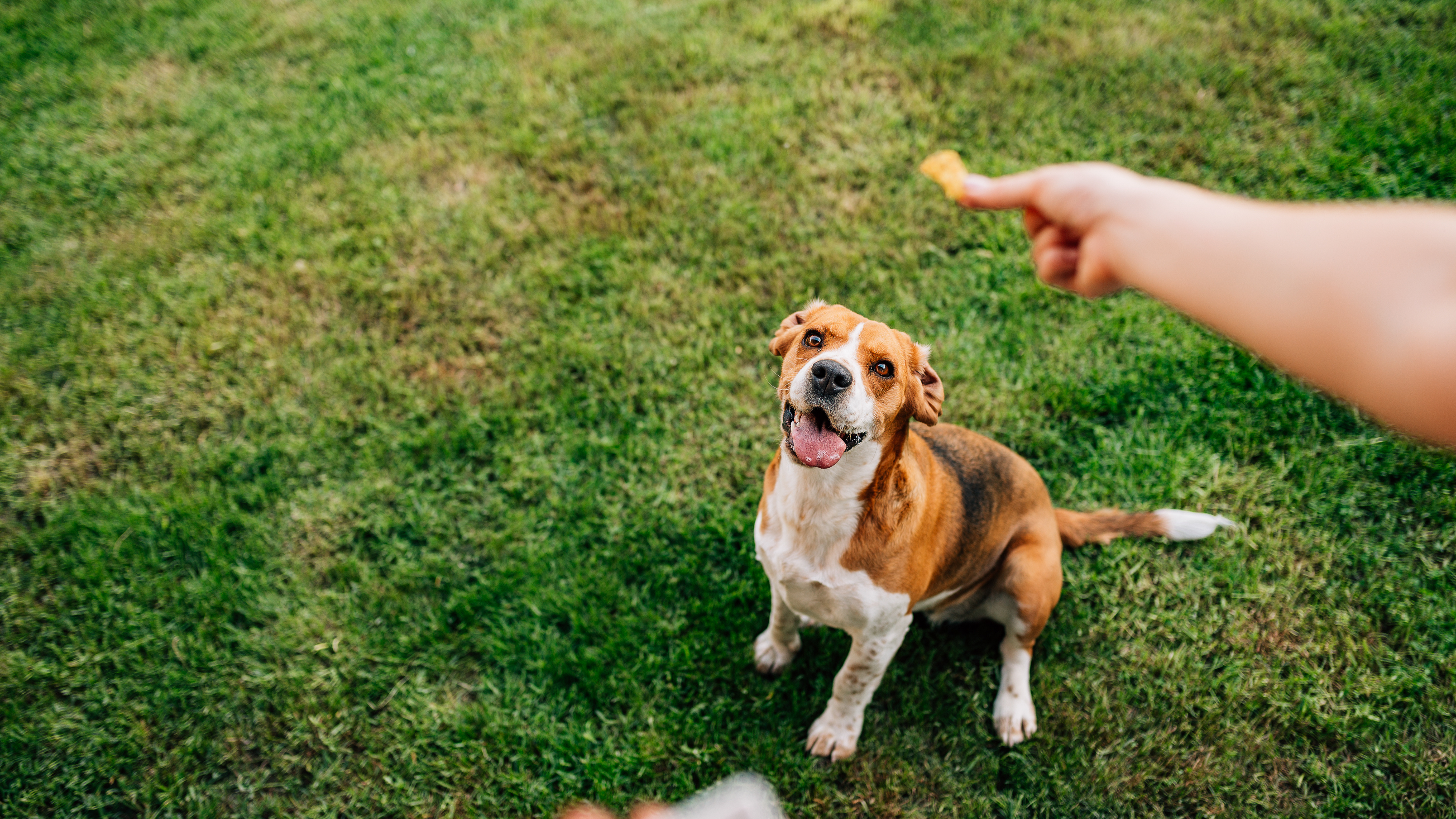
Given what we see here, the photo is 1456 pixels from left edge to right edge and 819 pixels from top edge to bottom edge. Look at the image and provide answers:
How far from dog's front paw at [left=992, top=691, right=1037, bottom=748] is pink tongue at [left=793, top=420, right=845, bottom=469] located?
73.8 inches

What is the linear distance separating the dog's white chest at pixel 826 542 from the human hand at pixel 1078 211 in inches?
36.0

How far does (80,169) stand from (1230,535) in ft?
28.5

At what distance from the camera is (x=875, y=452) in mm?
Answer: 2459

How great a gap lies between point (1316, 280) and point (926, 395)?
1470 mm

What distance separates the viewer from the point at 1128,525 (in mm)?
3535

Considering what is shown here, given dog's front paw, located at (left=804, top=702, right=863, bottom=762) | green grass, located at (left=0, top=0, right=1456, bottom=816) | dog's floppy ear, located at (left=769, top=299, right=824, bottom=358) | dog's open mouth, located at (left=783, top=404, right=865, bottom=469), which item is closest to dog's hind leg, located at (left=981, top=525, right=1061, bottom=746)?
green grass, located at (left=0, top=0, right=1456, bottom=816)

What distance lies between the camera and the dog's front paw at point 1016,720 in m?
3.34

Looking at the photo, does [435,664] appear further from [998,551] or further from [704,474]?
[998,551]

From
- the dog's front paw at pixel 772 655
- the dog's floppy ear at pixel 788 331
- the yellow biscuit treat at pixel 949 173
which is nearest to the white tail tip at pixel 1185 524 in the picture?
the dog's front paw at pixel 772 655

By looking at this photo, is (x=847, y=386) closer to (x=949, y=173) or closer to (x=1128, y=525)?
(x=949, y=173)

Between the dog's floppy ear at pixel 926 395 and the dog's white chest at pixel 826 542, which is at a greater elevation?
the dog's floppy ear at pixel 926 395

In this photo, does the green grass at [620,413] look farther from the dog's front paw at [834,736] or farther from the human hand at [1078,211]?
the human hand at [1078,211]

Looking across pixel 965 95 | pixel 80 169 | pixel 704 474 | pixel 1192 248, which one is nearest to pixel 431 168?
pixel 80 169

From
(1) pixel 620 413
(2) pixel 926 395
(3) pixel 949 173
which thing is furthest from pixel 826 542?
(1) pixel 620 413
